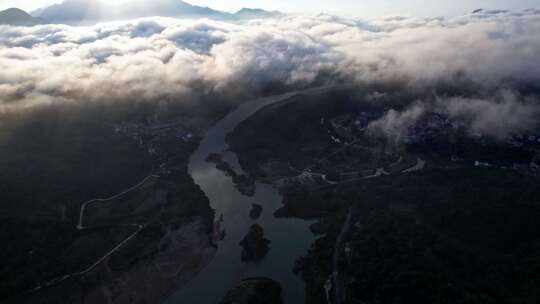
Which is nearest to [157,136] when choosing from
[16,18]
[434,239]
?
[434,239]

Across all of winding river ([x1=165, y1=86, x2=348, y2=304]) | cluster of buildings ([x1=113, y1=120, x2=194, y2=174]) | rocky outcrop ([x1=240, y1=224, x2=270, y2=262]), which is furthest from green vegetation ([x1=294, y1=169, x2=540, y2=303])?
cluster of buildings ([x1=113, y1=120, x2=194, y2=174])

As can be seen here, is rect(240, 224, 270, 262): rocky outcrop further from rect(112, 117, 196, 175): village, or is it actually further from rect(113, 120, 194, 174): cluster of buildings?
rect(113, 120, 194, 174): cluster of buildings

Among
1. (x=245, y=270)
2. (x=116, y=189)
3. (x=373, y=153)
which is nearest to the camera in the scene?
(x=245, y=270)

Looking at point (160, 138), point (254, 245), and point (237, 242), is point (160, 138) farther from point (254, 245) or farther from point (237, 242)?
point (254, 245)

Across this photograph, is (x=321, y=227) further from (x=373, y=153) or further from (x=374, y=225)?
(x=373, y=153)

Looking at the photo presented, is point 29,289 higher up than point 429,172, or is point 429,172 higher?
point 429,172

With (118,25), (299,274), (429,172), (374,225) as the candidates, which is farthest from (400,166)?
(118,25)

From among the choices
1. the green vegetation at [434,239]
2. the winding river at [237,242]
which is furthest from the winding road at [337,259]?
the winding river at [237,242]
